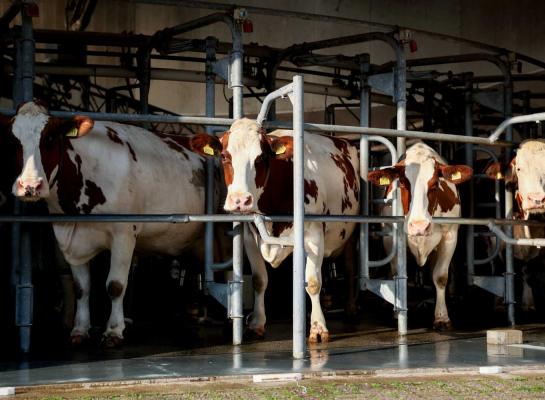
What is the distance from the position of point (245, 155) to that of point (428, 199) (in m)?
A: 2.04

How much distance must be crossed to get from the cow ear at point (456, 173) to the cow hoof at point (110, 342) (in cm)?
358

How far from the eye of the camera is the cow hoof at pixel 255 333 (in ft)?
29.4

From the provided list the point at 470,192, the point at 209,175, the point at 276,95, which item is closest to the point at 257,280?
the point at 209,175

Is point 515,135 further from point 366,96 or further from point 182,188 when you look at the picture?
point 182,188

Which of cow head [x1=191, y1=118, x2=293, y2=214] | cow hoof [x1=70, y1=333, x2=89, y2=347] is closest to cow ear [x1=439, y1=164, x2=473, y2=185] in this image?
cow head [x1=191, y1=118, x2=293, y2=214]

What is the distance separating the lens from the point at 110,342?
816 cm

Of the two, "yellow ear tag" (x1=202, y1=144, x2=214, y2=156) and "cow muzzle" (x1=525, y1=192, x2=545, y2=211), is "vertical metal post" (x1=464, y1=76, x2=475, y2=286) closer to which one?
"cow muzzle" (x1=525, y1=192, x2=545, y2=211)

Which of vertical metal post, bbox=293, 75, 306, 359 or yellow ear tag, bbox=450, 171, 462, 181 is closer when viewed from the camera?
vertical metal post, bbox=293, 75, 306, 359

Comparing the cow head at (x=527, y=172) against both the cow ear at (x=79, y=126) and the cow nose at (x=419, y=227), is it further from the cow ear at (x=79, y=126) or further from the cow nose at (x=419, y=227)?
the cow ear at (x=79, y=126)

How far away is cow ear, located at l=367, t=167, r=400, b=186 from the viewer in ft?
30.1

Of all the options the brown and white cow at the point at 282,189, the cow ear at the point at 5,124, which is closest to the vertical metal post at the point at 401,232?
the brown and white cow at the point at 282,189

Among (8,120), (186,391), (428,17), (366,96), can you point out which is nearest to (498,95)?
(366,96)

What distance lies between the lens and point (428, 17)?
1859 centimetres

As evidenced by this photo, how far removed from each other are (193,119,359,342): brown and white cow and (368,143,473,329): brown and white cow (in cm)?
58
